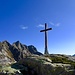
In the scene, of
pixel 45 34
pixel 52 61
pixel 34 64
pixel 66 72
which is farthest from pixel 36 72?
pixel 45 34

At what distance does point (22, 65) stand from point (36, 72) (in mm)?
2099

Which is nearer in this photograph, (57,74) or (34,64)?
(57,74)

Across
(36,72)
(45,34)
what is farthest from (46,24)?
(36,72)

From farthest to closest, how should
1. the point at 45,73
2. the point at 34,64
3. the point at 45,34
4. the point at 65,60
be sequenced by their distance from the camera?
the point at 45,34, the point at 65,60, the point at 34,64, the point at 45,73

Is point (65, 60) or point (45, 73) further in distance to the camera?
point (65, 60)

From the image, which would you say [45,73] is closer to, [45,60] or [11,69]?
[45,60]

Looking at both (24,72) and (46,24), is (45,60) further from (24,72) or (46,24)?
(46,24)

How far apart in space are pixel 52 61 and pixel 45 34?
39.8ft

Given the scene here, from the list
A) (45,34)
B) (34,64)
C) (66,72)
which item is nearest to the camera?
(66,72)

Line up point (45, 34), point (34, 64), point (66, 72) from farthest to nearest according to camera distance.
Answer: point (45, 34), point (34, 64), point (66, 72)

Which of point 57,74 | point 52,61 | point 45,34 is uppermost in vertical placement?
point 45,34

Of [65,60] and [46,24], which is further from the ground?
[46,24]

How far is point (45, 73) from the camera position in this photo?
2005 centimetres

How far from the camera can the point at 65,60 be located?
22.9m
